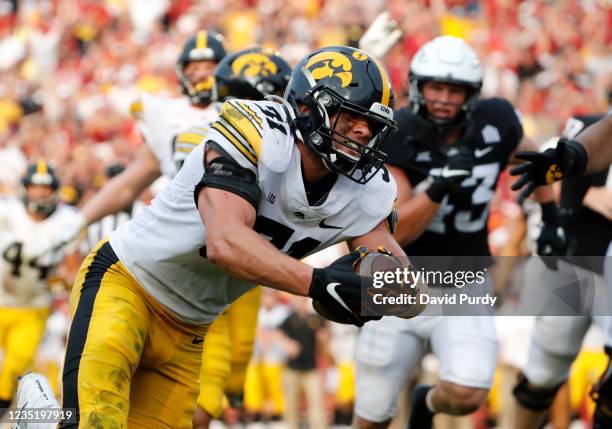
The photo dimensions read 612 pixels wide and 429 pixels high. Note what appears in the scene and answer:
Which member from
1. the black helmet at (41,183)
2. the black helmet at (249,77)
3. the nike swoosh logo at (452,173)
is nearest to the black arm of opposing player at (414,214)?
the nike swoosh logo at (452,173)

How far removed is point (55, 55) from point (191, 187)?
14.4 m

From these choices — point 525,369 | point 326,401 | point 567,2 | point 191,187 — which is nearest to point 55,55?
point 567,2

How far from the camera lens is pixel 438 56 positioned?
5.62m

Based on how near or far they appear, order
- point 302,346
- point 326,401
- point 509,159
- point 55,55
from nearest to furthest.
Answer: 1. point 509,159
2. point 302,346
3. point 326,401
4. point 55,55

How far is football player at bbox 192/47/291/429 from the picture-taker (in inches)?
223

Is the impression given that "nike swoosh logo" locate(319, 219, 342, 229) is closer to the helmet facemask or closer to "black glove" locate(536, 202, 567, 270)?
the helmet facemask

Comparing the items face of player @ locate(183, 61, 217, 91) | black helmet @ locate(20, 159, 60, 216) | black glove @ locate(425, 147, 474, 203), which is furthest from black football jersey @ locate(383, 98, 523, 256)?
black helmet @ locate(20, 159, 60, 216)

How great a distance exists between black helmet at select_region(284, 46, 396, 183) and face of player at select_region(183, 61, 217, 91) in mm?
2523

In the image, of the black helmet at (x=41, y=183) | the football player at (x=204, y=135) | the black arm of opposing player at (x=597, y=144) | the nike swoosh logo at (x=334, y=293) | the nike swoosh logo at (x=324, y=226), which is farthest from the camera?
the black helmet at (x=41, y=183)

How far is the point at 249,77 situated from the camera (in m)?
5.82

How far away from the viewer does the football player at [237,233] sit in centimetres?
352

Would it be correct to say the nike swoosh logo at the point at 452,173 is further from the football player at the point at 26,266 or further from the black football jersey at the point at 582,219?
the football player at the point at 26,266

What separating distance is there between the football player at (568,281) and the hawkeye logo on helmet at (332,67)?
8.69 feet

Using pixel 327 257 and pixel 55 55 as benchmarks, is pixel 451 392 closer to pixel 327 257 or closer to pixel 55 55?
pixel 327 257
